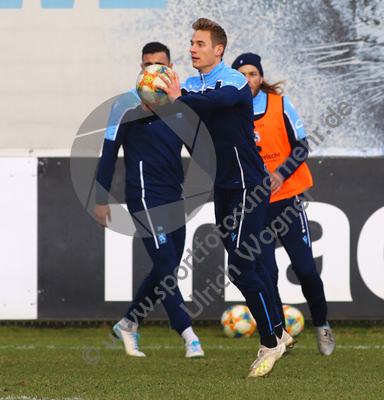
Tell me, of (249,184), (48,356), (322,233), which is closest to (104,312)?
(48,356)

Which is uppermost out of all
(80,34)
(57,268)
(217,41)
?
(80,34)

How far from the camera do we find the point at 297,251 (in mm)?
4223

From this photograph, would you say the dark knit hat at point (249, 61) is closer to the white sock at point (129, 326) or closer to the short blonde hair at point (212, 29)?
the short blonde hair at point (212, 29)

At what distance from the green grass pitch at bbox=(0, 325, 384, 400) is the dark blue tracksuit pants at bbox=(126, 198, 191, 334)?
0.35m

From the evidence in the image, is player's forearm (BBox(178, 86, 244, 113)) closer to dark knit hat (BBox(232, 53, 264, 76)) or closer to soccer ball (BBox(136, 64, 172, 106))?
soccer ball (BBox(136, 64, 172, 106))

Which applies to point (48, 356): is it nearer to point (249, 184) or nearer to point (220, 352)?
point (220, 352)

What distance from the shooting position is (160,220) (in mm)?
4297

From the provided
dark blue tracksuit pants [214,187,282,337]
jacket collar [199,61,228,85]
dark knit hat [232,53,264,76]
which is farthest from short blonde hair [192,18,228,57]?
dark knit hat [232,53,264,76]

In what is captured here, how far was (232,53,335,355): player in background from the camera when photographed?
4.23 metres

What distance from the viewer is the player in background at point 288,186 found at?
166 inches

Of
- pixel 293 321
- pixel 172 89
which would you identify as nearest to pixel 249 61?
pixel 172 89

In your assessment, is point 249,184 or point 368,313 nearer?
point 249,184

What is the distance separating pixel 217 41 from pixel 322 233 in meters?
2.93

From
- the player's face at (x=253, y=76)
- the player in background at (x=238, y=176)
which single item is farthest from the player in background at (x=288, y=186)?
the player in background at (x=238, y=176)
